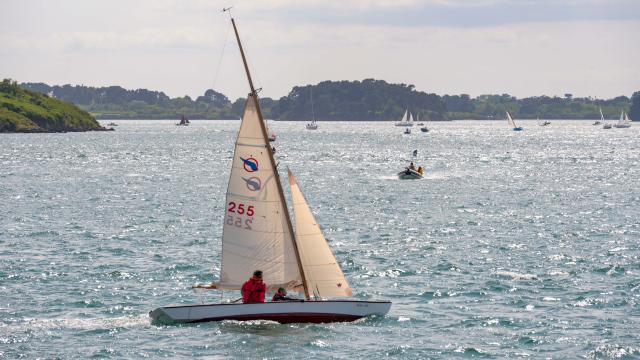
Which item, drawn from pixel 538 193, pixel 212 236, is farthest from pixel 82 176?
pixel 212 236

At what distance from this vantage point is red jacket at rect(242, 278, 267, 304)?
38.3m

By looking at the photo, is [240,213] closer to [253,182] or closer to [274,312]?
[253,182]

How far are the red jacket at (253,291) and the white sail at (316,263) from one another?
2.07m

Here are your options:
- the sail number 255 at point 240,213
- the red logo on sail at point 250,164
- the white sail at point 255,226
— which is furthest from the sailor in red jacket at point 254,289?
the red logo on sail at point 250,164

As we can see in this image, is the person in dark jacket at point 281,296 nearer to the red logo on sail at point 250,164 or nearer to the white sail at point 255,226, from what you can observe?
the white sail at point 255,226

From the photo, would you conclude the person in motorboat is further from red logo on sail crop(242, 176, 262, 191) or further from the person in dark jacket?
red logo on sail crop(242, 176, 262, 191)

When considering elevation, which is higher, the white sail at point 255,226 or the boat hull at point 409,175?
the white sail at point 255,226

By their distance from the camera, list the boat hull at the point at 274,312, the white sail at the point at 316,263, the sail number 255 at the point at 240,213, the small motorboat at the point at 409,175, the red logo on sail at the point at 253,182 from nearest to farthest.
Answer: the boat hull at the point at 274,312 < the red logo on sail at the point at 253,182 < the sail number 255 at the point at 240,213 < the white sail at the point at 316,263 < the small motorboat at the point at 409,175

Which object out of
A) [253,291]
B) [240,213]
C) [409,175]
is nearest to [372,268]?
[240,213]

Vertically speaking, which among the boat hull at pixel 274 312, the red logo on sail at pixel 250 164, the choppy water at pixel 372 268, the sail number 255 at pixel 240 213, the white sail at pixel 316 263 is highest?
the red logo on sail at pixel 250 164

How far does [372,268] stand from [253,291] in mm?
16434

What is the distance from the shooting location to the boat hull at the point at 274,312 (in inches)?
1499

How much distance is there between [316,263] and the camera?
39594 mm

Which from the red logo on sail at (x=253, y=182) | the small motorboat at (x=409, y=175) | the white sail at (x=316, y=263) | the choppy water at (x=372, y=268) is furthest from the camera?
the small motorboat at (x=409, y=175)
